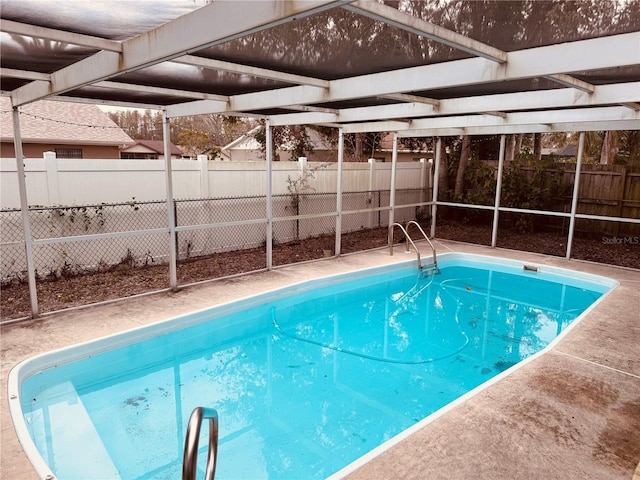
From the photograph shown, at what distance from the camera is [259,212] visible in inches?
356

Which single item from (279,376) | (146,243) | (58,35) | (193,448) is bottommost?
(279,376)

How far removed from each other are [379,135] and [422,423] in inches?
A: 571

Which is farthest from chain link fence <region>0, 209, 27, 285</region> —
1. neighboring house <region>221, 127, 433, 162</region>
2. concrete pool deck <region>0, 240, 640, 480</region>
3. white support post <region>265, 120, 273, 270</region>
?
neighboring house <region>221, 127, 433, 162</region>

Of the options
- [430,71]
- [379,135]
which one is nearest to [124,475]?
[430,71]

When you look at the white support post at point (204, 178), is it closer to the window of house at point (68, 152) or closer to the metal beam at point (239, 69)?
the metal beam at point (239, 69)

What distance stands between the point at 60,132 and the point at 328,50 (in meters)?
11.6

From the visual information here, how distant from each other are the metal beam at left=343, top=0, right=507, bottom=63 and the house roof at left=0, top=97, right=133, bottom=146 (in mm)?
10366

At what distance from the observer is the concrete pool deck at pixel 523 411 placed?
275 centimetres

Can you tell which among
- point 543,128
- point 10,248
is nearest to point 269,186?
point 10,248

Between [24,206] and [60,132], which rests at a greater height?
[60,132]

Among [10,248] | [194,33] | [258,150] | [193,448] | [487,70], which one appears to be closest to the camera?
[193,448]

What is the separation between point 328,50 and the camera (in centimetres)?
306

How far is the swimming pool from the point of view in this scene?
3.37 m

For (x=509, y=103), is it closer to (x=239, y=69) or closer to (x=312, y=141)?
(x=239, y=69)
